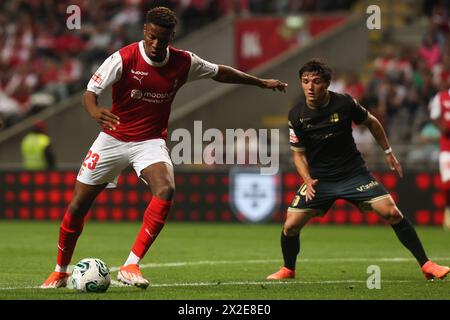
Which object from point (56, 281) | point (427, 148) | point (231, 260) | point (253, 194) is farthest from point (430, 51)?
point (56, 281)

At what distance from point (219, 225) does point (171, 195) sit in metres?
10.4

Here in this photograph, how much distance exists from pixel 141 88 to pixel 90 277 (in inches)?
66.1

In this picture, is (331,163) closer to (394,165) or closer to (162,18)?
(394,165)

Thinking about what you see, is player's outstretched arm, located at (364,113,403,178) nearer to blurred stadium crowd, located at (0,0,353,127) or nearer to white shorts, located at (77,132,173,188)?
white shorts, located at (77,132,173,188)

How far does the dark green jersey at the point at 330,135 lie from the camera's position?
10648 mm

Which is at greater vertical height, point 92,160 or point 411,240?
point 92,160

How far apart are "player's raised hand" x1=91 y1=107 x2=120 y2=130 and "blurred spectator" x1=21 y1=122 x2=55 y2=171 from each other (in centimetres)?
1290

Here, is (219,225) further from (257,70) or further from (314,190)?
(314,190)

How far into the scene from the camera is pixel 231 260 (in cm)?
1302

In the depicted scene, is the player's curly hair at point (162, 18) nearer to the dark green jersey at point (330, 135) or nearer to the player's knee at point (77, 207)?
the player's knee at point (77, 207)

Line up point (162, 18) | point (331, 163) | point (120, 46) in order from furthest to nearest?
point (120, 46), point (331, 163), point (162, 18)

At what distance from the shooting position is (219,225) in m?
19.9

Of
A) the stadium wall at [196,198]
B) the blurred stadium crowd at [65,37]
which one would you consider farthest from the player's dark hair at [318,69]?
the blurred stadium crowd at [65,37]
